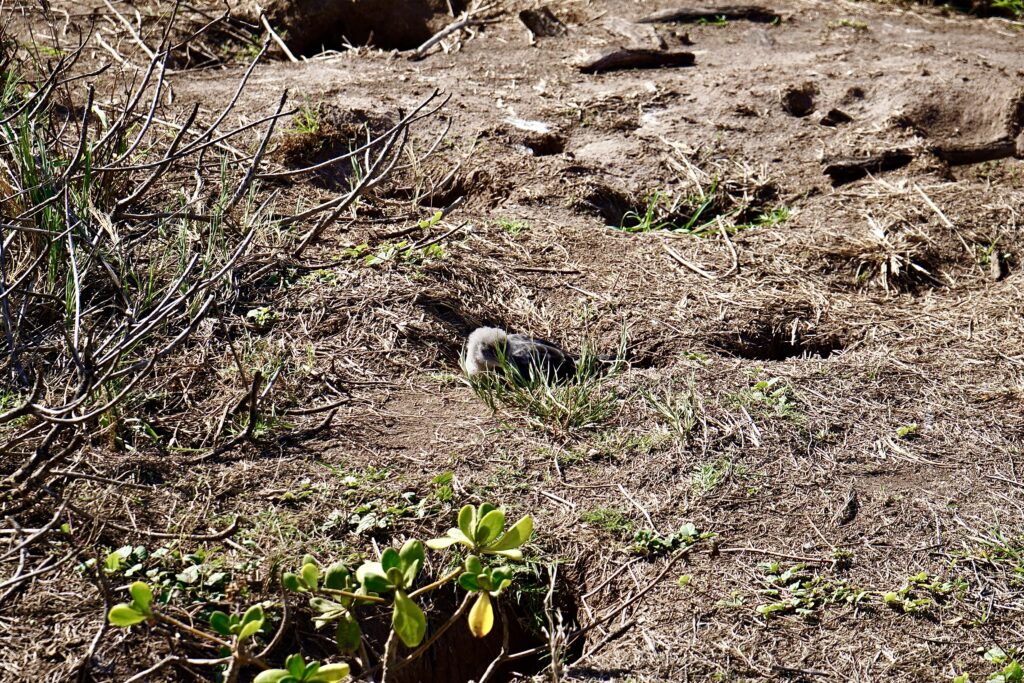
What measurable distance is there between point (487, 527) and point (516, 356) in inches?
67.2

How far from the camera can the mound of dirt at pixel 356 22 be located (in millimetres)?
6448

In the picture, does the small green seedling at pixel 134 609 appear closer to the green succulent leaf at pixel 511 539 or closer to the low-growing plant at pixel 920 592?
the green succulent leaf at pixel 511 539

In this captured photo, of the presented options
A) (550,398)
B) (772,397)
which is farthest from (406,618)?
(772,397)

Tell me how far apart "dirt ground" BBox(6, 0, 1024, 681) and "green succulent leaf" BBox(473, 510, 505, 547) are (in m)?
0.91

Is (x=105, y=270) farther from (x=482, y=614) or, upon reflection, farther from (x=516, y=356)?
(x=482, y=614)

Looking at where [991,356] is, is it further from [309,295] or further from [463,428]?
[309,295]

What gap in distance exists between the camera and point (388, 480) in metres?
3.14

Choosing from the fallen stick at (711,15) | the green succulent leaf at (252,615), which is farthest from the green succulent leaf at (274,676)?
the fallen stick at (711,15)

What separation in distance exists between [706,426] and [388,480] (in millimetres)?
1096

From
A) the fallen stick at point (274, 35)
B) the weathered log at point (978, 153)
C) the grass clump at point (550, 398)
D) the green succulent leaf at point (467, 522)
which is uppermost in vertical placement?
the fallen stick at point (274, 35)

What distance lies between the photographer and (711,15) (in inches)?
276

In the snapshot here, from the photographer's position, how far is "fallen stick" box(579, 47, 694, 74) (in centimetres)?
613

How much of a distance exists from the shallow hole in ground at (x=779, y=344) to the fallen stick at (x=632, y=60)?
104 inches

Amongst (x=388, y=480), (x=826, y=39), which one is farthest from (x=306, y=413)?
(x=826, y=39)
